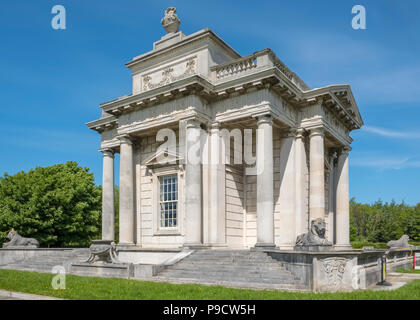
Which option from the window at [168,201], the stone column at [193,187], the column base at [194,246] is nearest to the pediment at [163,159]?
the window at [168,201]

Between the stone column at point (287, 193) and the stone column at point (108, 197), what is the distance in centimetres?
1137

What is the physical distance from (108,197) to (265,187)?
40.6 feet

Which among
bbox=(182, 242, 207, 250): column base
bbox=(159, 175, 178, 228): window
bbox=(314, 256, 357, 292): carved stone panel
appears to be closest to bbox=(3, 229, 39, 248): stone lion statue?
bbox=(159, 175, 178, 228): window

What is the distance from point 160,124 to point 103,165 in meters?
7.78

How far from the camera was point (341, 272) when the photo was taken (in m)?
13.6

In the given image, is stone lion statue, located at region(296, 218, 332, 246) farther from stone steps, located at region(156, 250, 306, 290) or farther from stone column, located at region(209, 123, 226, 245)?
stone column, located at region(209, 123, 226, 245)

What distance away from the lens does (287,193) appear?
2139 cm

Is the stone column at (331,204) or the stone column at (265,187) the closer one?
the stone column at (265,187)

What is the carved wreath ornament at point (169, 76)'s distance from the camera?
22.7 meters

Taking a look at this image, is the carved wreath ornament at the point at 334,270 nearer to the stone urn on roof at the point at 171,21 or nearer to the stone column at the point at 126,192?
the stone column at the point at 126,192

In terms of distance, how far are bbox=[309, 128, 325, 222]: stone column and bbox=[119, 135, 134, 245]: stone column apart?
10.2 m

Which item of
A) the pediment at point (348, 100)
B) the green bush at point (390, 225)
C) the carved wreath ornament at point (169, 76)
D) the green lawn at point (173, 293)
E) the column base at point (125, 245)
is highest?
the carved wreath ornament at point (169, 76)

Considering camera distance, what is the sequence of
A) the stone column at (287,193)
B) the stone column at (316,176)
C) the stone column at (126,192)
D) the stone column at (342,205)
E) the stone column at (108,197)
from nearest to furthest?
the stone column at (287,193) < the stone column at (316,176) < the stone column at (126,192) < the stone column at (342,205) < the stone column at (108,197)
